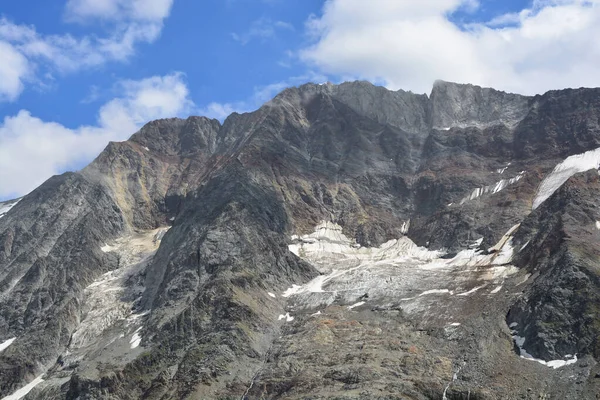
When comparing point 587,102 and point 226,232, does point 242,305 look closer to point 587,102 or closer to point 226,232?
point 226,232

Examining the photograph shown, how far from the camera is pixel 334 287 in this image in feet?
445

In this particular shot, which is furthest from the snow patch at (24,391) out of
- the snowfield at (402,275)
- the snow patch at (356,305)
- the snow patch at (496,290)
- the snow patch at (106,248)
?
the snow patch at (496,290)

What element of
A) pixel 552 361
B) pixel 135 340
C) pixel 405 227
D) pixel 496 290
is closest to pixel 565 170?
pixel 405 227

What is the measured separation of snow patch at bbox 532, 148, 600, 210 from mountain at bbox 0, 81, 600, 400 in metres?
0.60

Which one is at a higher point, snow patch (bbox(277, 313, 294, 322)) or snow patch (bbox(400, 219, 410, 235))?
snow patch (bbox(400, 219, 410, 235))

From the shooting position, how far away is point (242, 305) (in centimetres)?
12225

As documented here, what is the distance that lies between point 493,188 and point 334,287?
212 feet

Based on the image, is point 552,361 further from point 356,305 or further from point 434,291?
point 356,305

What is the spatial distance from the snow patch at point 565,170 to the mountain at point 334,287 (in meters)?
0.60

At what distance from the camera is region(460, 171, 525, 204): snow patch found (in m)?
179

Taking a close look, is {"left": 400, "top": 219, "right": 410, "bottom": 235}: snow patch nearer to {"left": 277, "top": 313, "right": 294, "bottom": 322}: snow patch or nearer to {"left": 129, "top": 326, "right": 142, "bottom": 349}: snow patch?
{"left": 277, "top": 313, "right": 294, "bottom": 322}: snow patch

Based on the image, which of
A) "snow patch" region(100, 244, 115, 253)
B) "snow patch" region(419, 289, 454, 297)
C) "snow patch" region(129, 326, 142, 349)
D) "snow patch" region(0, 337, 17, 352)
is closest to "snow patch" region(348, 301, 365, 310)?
"snow patch" region(419, 289, 454, 297)

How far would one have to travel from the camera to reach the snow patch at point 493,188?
179m

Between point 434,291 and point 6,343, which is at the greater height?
point 6,343
